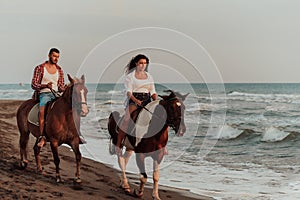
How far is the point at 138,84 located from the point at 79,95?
39.8 inches

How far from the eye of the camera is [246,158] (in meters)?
16.8

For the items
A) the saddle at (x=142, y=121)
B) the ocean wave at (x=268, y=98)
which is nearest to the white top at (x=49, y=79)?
the saddle at (x=142, y=121)

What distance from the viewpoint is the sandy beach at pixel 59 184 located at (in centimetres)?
766

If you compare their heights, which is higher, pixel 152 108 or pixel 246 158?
pixel 152 108

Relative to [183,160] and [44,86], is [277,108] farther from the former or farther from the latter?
[44,86]

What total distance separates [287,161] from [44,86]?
402 inches

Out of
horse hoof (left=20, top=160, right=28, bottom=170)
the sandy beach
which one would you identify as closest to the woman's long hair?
the sandy beach

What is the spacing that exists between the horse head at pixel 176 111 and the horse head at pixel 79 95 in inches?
54.0

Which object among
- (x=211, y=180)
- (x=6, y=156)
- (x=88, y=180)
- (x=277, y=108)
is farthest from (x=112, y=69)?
(x=277, y=108)

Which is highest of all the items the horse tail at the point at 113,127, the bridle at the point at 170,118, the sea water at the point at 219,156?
the bridle at the point at 170,118

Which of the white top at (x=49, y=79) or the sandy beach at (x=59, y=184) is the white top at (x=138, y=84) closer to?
the white top at (x=49, y=79)

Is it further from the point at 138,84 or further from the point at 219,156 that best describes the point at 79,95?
the point at 219,156

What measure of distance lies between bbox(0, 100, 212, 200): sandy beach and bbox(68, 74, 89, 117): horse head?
142cm

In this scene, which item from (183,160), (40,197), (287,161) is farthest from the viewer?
(287,161)
